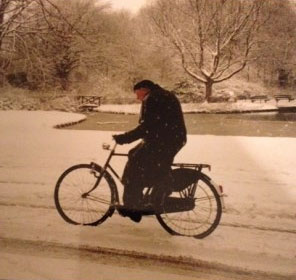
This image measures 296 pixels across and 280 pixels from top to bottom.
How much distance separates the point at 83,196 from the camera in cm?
289

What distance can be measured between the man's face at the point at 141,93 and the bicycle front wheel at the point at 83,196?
19.1 inches

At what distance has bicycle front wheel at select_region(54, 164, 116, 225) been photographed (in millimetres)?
2842

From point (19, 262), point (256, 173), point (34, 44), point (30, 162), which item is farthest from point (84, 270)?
point (34, 44)

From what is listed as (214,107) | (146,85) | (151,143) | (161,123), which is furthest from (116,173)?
(214,107)

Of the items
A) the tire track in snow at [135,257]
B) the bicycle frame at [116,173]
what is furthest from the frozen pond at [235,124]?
the tire track in snow at [135,257]

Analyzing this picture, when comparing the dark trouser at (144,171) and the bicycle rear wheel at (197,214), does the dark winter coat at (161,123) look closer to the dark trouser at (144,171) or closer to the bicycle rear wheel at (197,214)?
the dark trouser at (144,171)

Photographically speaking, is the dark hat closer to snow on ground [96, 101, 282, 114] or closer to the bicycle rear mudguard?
snow on ground [96, 101, 282, 114]

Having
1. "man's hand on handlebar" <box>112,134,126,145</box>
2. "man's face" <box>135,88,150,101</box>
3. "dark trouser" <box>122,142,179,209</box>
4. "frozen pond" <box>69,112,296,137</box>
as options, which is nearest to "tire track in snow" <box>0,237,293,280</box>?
"dark trouser" <box>122,142,179,209</box>

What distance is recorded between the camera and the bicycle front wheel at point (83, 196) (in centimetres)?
284

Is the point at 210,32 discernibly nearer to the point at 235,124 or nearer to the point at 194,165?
the point at 235,124

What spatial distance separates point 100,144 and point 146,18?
0.77 m

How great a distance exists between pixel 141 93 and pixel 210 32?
0.51 metres

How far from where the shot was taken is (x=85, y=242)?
109 inches

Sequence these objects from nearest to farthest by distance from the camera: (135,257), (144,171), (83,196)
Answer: (135,257)
(144,171)
(83,196)
